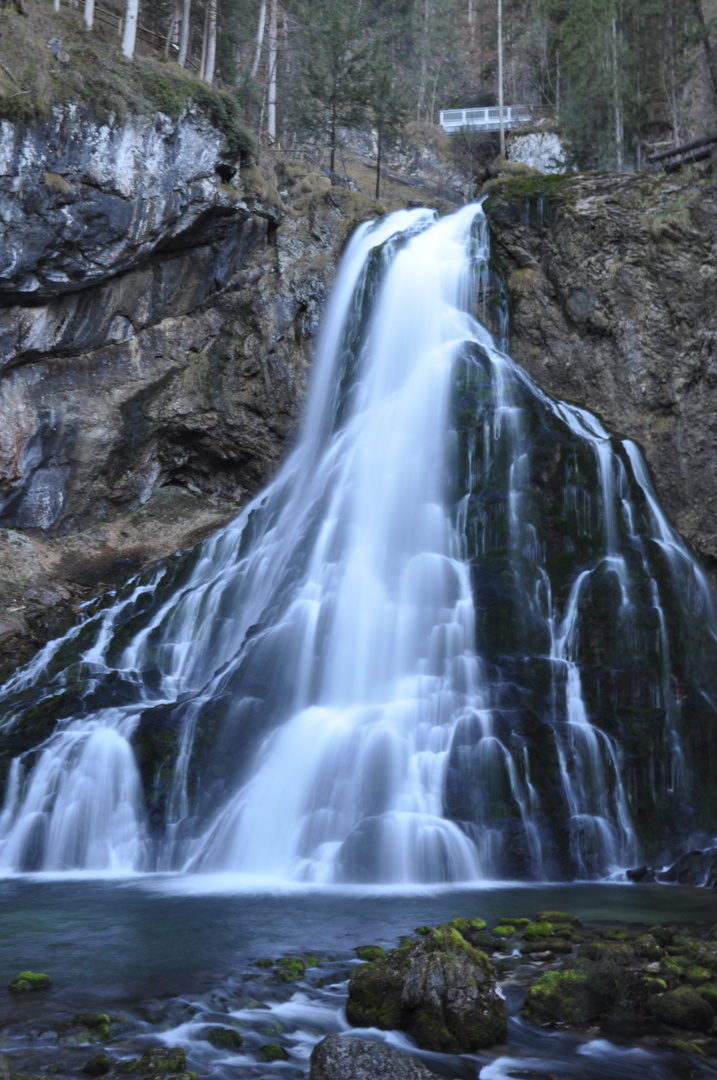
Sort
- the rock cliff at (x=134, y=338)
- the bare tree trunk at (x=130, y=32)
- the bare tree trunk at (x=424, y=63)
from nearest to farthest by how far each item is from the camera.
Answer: the rock cliff at (x=134, y=338)
the bare tree trunk at (x=130, y=32)
the bare tree trunk at (x=424, y=63)

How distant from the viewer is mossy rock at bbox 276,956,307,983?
239 inches

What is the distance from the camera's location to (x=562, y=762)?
10.9 metres

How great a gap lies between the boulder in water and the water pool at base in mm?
512

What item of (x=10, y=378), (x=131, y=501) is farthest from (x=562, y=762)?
(x=10, y=378)

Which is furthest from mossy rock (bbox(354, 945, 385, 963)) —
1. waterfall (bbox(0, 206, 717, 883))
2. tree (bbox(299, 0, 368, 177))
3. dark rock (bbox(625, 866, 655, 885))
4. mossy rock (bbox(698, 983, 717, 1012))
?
tree (bbox(299, 0, 368, 177))

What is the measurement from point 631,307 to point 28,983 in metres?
16.7

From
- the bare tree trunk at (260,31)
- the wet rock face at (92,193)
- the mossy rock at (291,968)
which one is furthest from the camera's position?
the bare tree trunk at (260,31)

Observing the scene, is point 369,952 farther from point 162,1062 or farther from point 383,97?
point 383,97

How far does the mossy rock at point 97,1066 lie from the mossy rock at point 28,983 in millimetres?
1499

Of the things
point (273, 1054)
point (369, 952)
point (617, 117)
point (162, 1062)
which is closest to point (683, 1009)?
point (369, 952)

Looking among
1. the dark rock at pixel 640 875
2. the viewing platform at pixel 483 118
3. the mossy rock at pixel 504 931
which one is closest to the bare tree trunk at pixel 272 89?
the viewing platform at pixel 483 118

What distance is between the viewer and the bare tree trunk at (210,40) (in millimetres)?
24344

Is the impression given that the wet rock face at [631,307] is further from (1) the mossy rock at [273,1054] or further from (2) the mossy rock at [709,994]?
(1) the mossy rock at [273,1054]

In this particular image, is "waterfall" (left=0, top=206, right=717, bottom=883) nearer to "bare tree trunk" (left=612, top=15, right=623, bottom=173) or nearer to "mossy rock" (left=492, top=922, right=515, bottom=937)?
"mossy rock" (left=492, top=922, right=515, bottom=937)
